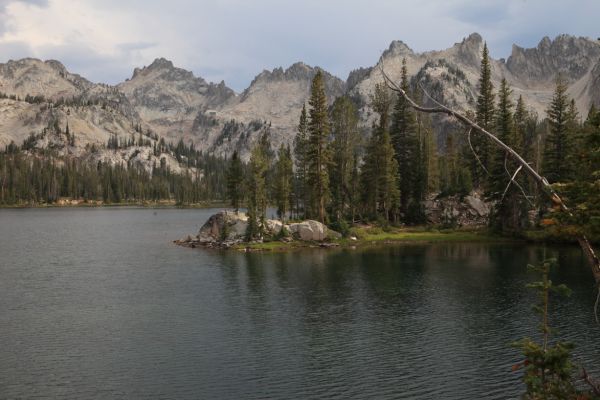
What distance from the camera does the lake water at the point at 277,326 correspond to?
28922 millimetres

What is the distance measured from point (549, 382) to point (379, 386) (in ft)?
36.2

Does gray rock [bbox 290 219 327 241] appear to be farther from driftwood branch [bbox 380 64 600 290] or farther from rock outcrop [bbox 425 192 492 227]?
driftwood branch [bbox 380 64 600 290]

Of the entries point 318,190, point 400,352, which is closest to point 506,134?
point 318,190

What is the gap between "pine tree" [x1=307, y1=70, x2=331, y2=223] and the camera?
91.6 metres

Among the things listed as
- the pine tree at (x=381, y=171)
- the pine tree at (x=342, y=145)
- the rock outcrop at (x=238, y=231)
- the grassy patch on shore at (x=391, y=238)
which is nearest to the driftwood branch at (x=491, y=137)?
the grassy patch on shore at (x=391, y=238)

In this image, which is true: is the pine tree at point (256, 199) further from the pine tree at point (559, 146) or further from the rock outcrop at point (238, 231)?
the pine tree at point (559, 146)

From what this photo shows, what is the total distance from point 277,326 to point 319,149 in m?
56.3

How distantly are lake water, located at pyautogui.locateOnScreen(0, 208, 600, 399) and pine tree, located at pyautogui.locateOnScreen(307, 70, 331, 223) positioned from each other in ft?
68.7

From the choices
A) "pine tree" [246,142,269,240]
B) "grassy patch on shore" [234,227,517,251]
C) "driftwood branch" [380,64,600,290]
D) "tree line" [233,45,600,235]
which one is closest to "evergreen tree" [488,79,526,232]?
"tree line" [233,45,600,235]

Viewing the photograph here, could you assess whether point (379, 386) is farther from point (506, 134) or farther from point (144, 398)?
point (506, 134)

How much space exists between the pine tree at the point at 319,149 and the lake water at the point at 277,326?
2093 cm

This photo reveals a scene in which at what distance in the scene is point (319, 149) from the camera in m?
92.9

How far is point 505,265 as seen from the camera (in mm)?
65375

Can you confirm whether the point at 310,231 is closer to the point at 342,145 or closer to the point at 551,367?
the point at 342,145
